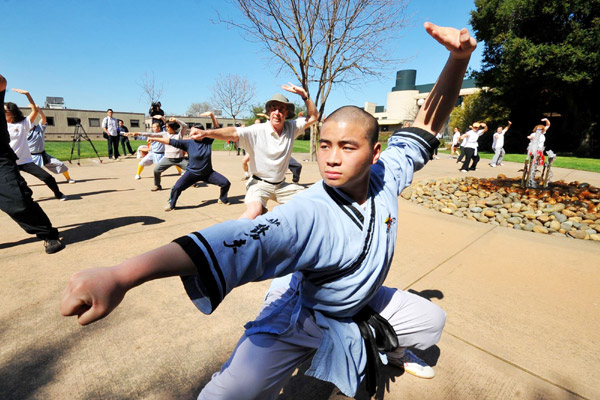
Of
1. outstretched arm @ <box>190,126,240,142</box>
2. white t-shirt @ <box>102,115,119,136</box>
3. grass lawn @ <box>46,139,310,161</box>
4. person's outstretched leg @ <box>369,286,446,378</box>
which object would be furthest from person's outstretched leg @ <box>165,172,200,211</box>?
grass lawn @ <box>46,139,310,161</box>

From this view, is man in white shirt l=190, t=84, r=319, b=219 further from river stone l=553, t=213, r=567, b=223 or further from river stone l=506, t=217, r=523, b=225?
river stone l=553, t=213, r=567, b=223

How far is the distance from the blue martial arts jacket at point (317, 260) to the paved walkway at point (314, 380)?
1.87 ft

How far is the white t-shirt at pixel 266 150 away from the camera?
3.78m

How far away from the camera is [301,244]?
1.21 metres

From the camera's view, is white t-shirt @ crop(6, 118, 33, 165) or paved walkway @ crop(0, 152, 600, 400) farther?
white t-shirt @ crop(6, 118, 33, 165)

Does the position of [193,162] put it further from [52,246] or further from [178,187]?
[52,246]

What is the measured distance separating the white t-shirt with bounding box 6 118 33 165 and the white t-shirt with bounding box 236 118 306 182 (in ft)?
12.2

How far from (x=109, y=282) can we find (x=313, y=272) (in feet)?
2.51

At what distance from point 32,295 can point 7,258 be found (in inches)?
47.0

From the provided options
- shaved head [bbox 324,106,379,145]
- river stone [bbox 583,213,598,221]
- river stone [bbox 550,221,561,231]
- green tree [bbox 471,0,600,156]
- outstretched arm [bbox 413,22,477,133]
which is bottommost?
river stone [bbox 550,221,561,231]

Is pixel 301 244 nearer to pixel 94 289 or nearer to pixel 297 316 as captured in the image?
pixel 297 316

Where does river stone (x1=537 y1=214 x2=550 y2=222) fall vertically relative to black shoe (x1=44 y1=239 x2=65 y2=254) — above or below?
above

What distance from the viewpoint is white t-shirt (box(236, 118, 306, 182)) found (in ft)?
12.4

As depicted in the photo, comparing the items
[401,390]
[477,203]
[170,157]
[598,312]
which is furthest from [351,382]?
[170,157]
